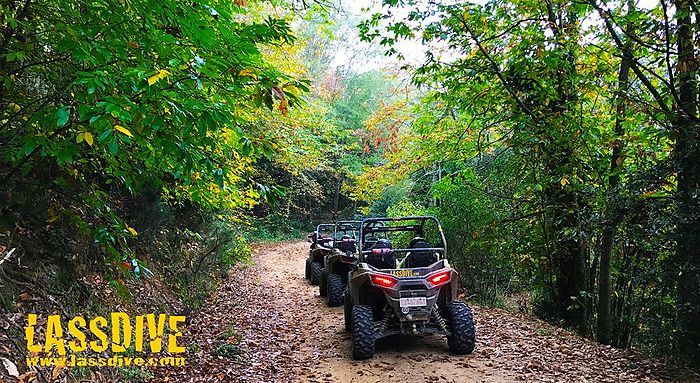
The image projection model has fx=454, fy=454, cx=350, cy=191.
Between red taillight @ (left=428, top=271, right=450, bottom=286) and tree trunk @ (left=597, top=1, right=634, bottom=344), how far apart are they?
236cm

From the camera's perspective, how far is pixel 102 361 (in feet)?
15.3

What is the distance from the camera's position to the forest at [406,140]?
3.22 m

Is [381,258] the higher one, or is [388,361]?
[381,258]

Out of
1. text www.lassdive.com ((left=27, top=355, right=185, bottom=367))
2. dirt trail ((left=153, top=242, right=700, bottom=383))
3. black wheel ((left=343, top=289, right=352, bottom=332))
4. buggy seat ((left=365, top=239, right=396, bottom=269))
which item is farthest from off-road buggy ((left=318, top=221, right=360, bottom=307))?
text www.lassdive.com ((left=27, top=355, right=185, bottom=367))

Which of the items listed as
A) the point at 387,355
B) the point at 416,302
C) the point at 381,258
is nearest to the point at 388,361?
→ the point at 387,355

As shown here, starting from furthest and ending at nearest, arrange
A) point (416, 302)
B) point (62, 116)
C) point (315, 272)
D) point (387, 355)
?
1. point (315, 272)
2. point (387, 355)
3. point (416, 302)
4. point (62, 116)

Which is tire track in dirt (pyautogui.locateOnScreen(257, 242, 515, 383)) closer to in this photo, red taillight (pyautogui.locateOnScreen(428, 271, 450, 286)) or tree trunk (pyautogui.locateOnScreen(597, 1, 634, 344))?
red taillight (pyautogui.locateOnScreen(428, 271, 450, 286))

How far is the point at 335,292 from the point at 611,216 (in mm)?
5567

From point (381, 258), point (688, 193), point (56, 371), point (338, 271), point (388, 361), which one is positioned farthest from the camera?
point (338, 271)

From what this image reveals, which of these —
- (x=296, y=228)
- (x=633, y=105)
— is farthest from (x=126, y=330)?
(x=296, y=228)

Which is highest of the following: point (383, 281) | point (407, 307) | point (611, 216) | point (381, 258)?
point (611, 216)

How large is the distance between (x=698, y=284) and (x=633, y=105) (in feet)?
8.35

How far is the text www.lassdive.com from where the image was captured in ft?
12.8

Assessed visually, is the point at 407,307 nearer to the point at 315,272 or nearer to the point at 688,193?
the point at 688,193
